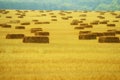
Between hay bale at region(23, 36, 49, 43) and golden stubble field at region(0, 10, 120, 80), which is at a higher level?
hay bale at region(23, 36, 49, 43)

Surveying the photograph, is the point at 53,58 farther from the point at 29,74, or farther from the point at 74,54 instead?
the point at 29,74

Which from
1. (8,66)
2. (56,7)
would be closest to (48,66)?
(8,66)

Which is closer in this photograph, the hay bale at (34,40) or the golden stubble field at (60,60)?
the golden stubble field at (60,60)

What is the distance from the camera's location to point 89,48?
8.84 metres

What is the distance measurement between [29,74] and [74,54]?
6.48 feet

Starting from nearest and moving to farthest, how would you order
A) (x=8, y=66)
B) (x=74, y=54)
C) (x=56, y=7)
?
1. (x=8, y=66)
2. (x=74, y=54)
3. (x=56, y=7)

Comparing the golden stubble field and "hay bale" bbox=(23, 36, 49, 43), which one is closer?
the golden stubble field

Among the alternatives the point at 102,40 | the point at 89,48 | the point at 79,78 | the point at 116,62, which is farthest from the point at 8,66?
the point at 102,40

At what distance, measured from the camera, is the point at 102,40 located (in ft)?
32.3

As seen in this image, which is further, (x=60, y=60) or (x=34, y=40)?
(x=34, y=40)

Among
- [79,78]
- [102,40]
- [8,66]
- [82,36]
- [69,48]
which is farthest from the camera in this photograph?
[82,36]

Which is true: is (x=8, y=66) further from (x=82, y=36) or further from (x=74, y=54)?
(x=82, y=36)

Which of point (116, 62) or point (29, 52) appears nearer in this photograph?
point (116, 62)

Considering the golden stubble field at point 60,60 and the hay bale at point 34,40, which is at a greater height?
the hay bale at point 34,40
